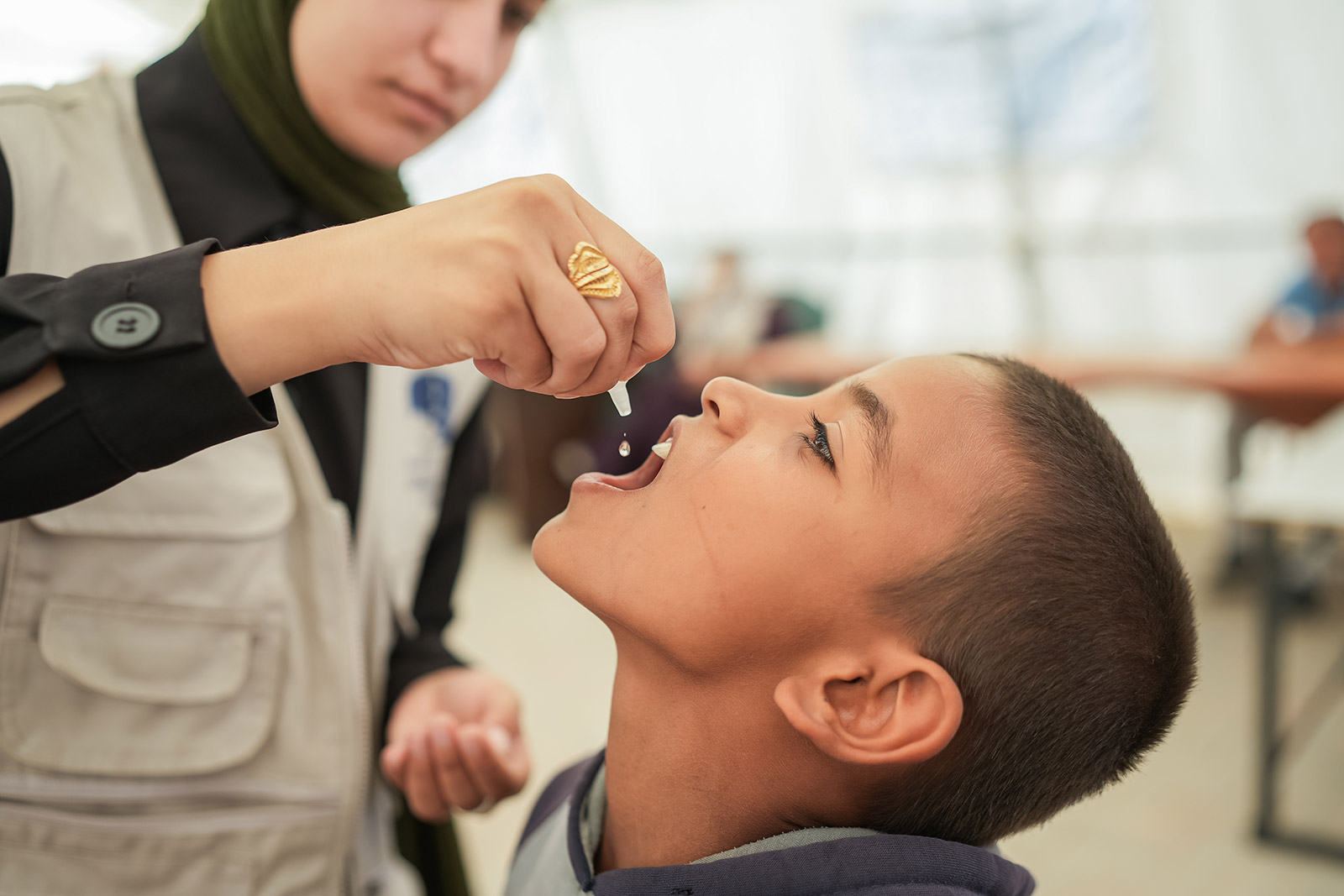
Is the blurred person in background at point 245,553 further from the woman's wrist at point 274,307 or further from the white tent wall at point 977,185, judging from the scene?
the white tent wall at point 977,185

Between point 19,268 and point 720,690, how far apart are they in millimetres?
758

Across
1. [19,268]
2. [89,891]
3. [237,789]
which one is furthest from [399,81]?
[89,891]

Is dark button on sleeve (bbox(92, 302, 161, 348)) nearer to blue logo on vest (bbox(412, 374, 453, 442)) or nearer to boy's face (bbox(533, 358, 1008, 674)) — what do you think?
boy's face (bbox(533, 358, 1008, 674))

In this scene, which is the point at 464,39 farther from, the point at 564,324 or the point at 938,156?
the point at 938,156

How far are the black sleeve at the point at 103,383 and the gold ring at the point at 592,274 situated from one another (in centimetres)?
23

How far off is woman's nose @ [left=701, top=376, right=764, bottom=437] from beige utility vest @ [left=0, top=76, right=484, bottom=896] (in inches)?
17.7

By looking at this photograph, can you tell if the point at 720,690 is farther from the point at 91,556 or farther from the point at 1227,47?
the point at 1227,47

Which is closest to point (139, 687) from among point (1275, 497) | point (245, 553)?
point (245, 553)

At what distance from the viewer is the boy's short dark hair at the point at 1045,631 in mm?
792

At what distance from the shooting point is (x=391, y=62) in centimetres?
104

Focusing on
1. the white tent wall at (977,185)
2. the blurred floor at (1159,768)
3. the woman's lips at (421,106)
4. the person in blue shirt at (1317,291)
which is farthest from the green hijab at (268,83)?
the person in blue shirt at (1317,291)

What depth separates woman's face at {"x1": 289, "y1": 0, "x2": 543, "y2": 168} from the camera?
103 cm

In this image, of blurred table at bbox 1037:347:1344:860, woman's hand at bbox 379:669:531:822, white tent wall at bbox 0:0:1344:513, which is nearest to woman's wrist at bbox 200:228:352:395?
woman's hand at bbox 379:669:531:822

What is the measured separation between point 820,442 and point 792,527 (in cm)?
10
